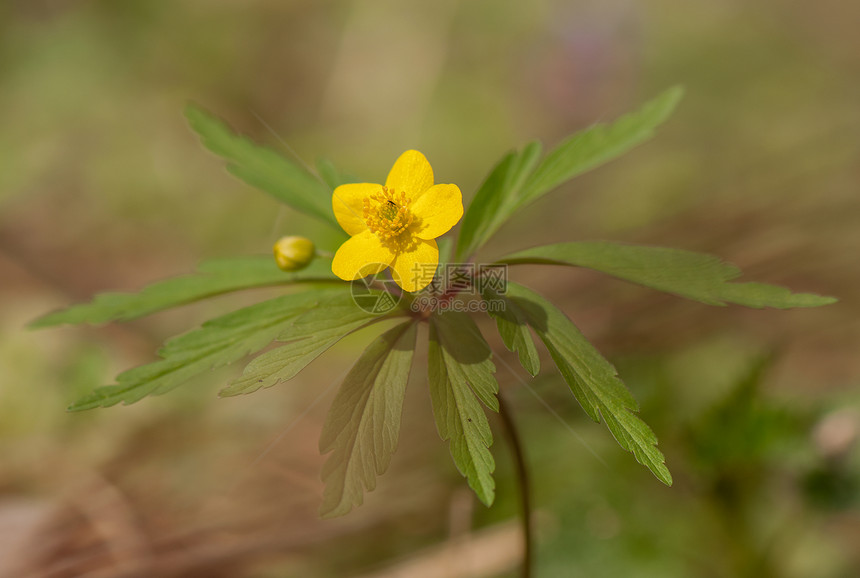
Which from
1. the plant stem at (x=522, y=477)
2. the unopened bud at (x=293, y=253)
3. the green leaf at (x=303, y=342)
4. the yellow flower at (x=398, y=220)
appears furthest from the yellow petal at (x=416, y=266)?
the plant stem at (x=522, y=477)

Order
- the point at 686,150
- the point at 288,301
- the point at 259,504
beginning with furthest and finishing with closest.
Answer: the point at 686,150
the point at 259,504
the point at 288,301

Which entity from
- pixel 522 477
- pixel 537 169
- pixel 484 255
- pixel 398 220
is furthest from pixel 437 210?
pixel 484 255

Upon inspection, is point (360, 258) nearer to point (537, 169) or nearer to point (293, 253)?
point (293, 253)

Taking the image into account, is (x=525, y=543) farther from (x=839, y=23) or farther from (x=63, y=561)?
(x=839, y=23)

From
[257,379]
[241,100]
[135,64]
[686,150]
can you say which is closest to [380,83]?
[241,100]

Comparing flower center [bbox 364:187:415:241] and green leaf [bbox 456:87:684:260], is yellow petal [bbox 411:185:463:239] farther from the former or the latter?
green leaf [bbox 456:87:684:260]
